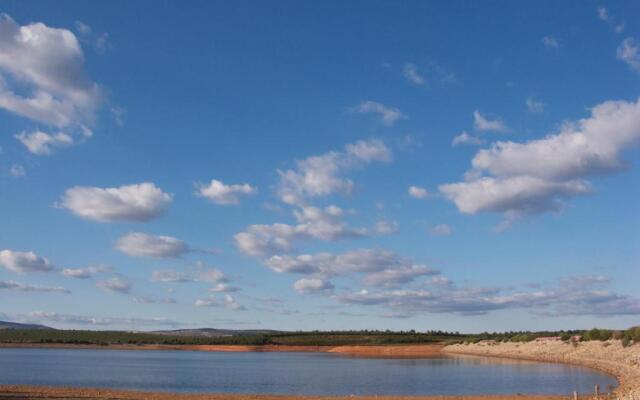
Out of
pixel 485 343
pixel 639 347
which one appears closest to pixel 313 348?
pixel 485 343

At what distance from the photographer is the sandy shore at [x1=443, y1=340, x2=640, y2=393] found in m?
52.3

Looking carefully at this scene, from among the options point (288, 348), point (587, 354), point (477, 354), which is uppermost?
point (587, 354)

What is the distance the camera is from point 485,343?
426 ft

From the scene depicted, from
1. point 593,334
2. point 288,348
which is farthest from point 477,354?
point 288,348

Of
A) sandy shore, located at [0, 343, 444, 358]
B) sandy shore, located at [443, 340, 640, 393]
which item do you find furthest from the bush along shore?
sandy shore, located at [0, 343, 444, 358]

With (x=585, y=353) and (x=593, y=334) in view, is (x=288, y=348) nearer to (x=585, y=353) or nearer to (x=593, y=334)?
(x=593, y=334)

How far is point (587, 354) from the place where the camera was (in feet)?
256

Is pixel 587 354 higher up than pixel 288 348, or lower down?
higher up

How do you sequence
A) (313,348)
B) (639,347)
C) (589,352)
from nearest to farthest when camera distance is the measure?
(639,347) → (589,352) → (313,348)

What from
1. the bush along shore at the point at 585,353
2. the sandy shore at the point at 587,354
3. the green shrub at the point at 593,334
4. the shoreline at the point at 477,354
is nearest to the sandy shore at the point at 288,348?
the shoreline at the point at 477,354

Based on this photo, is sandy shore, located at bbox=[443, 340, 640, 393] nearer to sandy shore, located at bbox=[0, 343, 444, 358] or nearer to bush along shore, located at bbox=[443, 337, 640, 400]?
bush along shore, located at bbox=[443, 337, 640, 400]

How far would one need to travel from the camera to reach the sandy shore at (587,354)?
52.3m

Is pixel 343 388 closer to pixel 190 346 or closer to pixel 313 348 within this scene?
pixel 313 348

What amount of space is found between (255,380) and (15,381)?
60.0 feet
